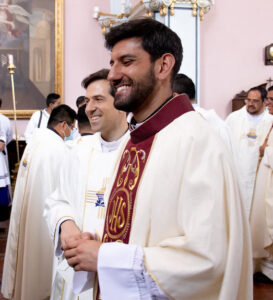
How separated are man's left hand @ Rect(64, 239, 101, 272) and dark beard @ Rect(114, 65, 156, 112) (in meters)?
0.50

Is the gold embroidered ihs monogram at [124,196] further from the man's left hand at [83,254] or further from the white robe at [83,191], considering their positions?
the white robe at [83,191]

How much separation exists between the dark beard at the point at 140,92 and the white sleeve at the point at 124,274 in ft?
1.66

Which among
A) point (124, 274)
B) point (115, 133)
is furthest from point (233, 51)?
point (124, 274)

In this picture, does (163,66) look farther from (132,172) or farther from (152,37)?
(132,172)

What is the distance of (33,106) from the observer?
29.9 feet

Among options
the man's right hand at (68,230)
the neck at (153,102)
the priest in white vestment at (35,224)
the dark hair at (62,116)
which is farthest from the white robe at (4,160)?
the neck at (153,102)

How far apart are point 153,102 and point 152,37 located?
0.76 ft

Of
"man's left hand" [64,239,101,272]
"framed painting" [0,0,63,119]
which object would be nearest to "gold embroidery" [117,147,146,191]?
"man's left hand" [64,239,101,272]

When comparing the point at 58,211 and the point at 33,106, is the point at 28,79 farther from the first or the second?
the point at 58,211

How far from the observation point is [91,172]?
2439mm

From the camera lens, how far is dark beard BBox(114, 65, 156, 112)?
1.57 m

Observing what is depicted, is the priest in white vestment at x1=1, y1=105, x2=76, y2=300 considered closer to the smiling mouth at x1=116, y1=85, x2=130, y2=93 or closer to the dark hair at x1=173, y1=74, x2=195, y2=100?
the dark hair at x1=173, y1=74, x2=195, y2=100

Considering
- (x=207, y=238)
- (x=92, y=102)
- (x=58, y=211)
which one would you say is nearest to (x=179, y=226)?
(x=207, y=238)

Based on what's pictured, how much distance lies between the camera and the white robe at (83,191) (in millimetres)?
2303
